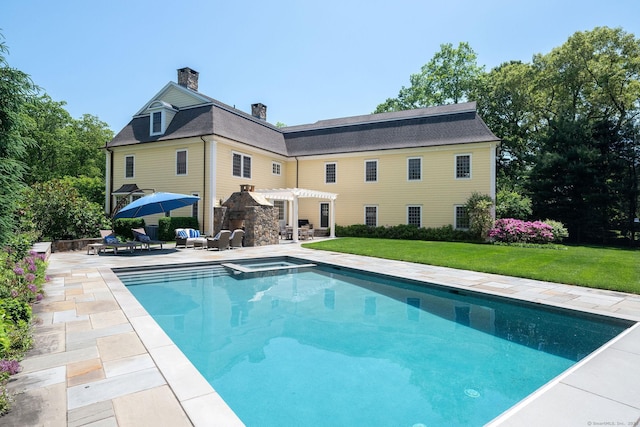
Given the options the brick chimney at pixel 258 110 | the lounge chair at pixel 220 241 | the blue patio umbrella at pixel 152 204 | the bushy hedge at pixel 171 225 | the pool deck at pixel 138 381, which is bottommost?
the pool deck at pixel 138 381

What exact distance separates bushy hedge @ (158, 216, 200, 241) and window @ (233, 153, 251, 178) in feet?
11.7

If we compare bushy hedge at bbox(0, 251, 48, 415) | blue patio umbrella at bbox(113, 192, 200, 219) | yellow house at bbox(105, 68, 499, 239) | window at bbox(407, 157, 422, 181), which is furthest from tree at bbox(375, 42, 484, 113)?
bushy hedge at bbox(0, 251, 48, 415)

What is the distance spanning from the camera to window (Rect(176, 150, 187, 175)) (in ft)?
60.3

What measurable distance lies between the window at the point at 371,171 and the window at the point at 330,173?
2.10m

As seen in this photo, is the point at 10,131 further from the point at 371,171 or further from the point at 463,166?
the point at 463,166

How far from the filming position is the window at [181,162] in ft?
60.3

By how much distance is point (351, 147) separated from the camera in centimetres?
2161

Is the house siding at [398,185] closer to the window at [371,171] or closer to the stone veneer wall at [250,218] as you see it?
the window at [371,171]

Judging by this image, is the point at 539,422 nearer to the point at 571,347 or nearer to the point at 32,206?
the point at 571,347

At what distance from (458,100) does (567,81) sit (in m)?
8.68

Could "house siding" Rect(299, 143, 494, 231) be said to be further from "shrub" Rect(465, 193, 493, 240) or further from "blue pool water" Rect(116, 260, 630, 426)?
"blue pool water" Rect(116, 260, 630, 426)

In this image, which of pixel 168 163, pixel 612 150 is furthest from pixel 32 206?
pixel 612 150

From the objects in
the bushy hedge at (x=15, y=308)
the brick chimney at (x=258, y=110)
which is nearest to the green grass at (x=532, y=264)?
the bushy hedge at (x=15, y=308)

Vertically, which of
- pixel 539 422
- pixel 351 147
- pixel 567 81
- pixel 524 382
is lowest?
pixel 524 382
